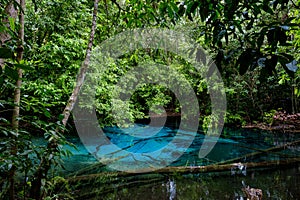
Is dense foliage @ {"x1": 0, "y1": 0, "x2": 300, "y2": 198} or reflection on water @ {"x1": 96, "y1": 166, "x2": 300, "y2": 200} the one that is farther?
reflection on water @ {"x1": 96, "y1": 166, "x2": 300, "y2": 200}

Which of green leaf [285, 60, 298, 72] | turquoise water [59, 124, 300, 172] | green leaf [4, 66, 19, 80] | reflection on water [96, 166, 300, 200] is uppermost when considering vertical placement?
green leaf [285, 60, 298, 72]

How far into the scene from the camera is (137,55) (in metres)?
3.24

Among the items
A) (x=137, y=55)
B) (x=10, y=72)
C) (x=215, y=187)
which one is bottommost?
(x=215, y=187)

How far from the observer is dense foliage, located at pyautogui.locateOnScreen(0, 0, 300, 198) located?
0.60 m

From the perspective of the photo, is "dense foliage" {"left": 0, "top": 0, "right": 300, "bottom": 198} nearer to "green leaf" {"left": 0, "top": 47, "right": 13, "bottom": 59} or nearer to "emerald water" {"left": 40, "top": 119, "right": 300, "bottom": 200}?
"green leaf" {"left": 0, "top": 47, "right": 13, "bottom": 59}

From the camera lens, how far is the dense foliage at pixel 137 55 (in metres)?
0.60

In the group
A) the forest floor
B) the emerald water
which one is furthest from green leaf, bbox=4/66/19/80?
the forest floor

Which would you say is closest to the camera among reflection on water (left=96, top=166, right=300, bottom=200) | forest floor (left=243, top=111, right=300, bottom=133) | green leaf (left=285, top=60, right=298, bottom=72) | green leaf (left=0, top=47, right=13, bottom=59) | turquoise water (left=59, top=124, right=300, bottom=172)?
green leaf (left=0, top=47, right=13, bottom=59)

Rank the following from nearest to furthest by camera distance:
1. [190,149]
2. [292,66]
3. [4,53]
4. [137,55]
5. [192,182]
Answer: [4,53]
[292,66]
[192,182]
[137,55]
[190,149]

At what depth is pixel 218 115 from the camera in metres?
7.18

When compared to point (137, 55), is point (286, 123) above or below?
below

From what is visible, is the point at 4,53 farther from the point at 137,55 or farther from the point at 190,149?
the point at 190,149

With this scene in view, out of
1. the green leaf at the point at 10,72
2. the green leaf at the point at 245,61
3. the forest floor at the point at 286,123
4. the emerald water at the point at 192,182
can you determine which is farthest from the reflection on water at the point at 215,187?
the forest floor at the point at 286,123

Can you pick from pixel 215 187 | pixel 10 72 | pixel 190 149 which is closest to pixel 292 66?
pixel 10 72
